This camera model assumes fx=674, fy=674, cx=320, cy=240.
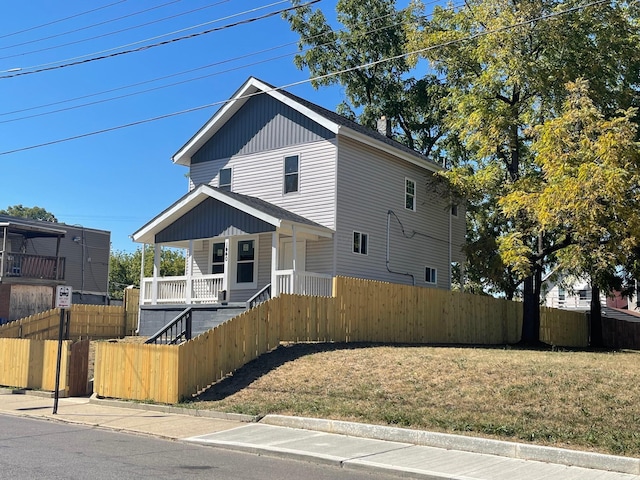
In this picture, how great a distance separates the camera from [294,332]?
17859mm

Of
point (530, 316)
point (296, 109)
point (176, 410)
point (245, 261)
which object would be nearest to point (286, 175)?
point (296, 109)

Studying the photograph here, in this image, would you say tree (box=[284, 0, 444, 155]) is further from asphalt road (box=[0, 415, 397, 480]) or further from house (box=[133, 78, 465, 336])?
asphalt road (box=[0, 415, 397, 480])

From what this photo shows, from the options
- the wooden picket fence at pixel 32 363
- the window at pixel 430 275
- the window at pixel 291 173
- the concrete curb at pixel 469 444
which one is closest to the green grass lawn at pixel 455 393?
the concrete curb at pixel 469 444

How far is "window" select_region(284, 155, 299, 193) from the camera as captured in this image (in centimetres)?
2427

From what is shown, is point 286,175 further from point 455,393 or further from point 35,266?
point 35,266

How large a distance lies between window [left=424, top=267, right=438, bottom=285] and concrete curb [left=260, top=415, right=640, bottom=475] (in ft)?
54.1

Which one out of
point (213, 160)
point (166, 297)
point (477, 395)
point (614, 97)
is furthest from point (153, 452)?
point (614, 97)

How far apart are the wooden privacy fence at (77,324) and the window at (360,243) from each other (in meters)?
11.2

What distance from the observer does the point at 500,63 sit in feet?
79.5

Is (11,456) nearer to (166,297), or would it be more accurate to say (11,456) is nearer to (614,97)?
(166,297)

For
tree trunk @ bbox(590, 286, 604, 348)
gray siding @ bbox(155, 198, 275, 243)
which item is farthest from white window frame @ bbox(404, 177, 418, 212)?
tree trunk @ bbox(590, 286, 604, 348)

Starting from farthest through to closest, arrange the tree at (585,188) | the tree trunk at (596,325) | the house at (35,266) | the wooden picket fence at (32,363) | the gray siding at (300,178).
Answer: the tree trunk at (596,325) < the house at (35,266) < the gray siding at (300,178) < the tree at (585,188) < the wooden picket fence at (32,363)

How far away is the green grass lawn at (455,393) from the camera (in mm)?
10453

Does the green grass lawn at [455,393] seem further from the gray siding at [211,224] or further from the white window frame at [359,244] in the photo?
the white window frame at [359,244]
